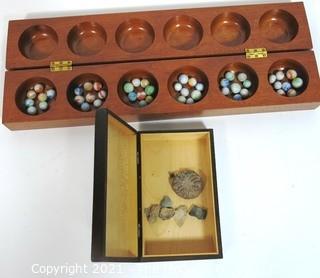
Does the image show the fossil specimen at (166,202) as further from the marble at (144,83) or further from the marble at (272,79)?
the marble at (272,79)

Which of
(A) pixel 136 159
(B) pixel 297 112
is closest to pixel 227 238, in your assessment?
(A) pixel 136 159

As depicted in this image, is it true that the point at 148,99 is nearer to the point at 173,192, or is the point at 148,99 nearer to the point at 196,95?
the point at 196,95

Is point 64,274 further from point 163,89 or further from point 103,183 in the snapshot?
point 163,89

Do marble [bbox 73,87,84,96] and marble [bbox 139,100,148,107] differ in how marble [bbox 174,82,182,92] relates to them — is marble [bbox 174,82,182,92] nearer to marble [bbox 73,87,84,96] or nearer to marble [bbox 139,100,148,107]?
marble [bbox 139,100,148,107]

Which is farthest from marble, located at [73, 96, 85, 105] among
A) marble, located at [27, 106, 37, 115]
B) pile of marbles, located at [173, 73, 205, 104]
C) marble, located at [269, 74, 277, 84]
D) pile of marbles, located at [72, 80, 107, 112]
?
marble, located at [269, 74, 277, 84]

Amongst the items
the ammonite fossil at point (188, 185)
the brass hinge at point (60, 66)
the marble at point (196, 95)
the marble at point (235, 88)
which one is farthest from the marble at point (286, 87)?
the brass hinge at point (60, 66)

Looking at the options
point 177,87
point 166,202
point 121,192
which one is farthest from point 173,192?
point 177,87
